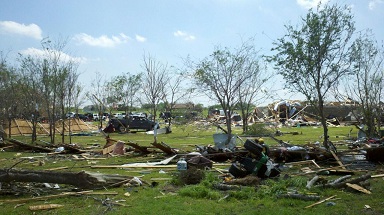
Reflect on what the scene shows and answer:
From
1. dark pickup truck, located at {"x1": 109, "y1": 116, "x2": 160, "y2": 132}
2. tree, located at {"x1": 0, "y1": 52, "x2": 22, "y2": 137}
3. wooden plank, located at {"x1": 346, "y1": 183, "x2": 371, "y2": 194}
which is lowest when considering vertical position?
wooden plank, located at {"x1": 346, "y1": 183, "x2": 371, "y2": 194}

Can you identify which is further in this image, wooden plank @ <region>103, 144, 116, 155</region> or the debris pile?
wooden plank @ <region>103, 144, 116, 155</region>

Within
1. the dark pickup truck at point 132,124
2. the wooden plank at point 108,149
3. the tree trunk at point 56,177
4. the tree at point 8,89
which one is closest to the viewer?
the tree trunk at point 56,177

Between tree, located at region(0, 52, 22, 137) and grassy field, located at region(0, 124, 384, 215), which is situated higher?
tree, located at region(0, 52, 22, 137)

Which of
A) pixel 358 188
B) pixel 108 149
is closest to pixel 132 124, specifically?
pixel 108 149

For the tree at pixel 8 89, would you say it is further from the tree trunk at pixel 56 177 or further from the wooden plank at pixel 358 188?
the wooden plank at pixel 358 188

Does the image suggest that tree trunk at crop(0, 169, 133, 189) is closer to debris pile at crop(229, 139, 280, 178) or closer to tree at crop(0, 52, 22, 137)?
debris pile at crop(229, 139, 280, 178)

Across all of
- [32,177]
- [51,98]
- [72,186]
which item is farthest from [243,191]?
[51,98]

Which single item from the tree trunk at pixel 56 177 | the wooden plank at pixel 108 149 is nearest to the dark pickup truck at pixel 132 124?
the wooden plank at pixel 108 149

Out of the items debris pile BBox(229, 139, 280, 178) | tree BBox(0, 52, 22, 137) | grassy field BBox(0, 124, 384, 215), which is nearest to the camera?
grassy field BBox(0, 124, 384, 215)

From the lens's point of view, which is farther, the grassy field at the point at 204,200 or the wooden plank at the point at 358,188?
the wooden plank at the point at 358,188

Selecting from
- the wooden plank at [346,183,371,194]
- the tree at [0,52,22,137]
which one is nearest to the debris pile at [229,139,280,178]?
the wooden plank at [346,183,371,194]

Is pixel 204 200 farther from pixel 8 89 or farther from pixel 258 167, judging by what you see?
pixel 8 89

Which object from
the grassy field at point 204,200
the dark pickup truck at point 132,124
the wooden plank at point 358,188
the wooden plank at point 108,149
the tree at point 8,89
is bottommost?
the grassy field at point 204,200

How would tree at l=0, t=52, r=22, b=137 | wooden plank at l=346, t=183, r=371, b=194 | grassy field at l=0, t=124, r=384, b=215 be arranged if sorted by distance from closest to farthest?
grassy field at l=0, t=124, r=384, b=215 < wooden plank at l=346, t=183, r=371, b=194 < tree at l=0, t=52, r=22, b=137
